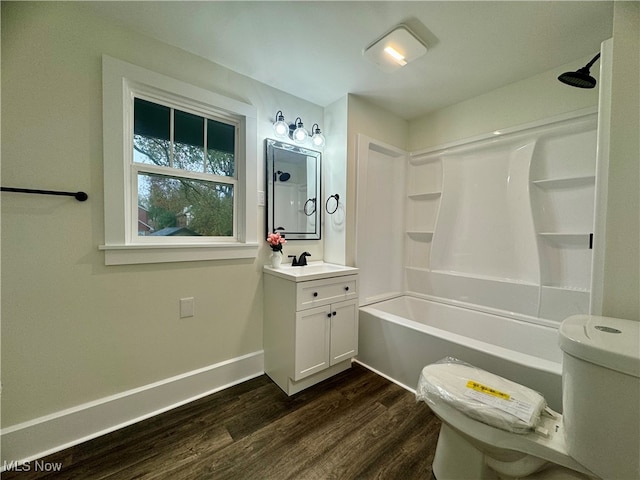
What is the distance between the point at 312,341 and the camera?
5.65 feet

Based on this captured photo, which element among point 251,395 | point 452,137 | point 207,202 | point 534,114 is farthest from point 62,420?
point 534,114

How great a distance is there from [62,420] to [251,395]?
0.97 metres

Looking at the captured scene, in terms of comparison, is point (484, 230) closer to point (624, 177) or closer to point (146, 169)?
point (624, 177)

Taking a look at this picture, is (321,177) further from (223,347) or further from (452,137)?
(223,347)

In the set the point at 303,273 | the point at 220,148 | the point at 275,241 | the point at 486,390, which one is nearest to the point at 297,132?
the point at 220,148

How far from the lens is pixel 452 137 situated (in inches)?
91.5

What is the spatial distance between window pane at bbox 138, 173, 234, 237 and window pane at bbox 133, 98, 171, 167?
0.12 meters

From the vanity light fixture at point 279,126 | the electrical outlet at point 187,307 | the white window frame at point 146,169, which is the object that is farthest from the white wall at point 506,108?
the electrical outlet at point 187,307

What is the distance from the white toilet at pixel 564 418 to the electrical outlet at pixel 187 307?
145cm

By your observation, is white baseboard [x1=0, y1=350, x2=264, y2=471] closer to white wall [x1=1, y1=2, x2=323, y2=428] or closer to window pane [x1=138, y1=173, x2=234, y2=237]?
white wall [x1=1, y1=2, x2=323, y2=428]

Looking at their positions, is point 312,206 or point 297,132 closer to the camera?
point 297,132

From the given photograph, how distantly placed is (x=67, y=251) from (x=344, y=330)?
1.78 meters

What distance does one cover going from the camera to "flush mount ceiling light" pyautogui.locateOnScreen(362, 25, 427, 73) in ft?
4.74

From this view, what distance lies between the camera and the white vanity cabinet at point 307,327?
5.41ft
